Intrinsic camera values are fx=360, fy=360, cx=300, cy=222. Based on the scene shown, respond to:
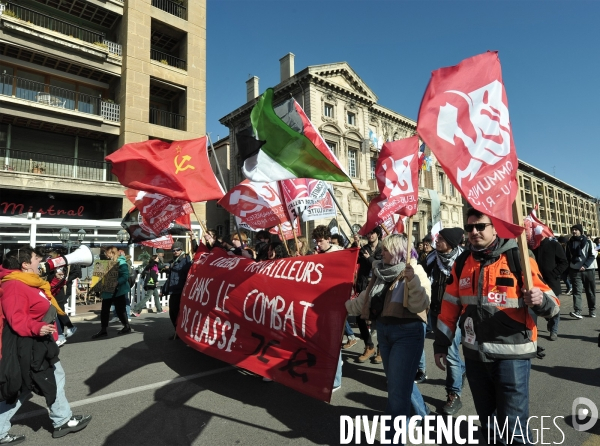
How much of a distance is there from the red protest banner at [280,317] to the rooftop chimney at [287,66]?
1107 inches

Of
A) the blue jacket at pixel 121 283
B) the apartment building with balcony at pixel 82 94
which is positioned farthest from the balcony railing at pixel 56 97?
the blue jacket at pixel 121 283

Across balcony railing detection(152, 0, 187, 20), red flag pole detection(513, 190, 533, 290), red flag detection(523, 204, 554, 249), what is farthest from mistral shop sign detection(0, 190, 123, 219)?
red flag pole detection(513, 190, 533, 290)

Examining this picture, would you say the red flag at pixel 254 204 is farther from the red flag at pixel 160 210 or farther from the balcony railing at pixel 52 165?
the balcony railing at pixel 52 165

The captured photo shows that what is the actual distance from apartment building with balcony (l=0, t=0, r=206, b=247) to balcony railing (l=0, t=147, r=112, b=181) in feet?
0.14

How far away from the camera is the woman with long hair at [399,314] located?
9.00 ft

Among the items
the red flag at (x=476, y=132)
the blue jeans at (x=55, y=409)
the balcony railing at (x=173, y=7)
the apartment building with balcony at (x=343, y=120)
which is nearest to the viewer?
the red flag at (x=476, y=132)

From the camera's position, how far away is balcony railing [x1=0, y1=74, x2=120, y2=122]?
16422 mm

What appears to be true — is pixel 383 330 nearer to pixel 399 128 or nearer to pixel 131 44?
pixel 131 44

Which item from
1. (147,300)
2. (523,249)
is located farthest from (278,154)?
(147,300)

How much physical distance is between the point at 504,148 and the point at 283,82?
1157 inches

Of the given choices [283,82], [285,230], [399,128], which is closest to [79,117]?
[285,230]

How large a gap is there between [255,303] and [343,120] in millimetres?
27936

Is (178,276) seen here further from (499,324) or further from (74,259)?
(499,324)

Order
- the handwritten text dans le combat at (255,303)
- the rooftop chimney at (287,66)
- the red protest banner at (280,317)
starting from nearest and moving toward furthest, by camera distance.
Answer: the red protest banner at (280,317)
the handwritten text dans le combat at (255,303)
the rooftop chimney at (287,66)
